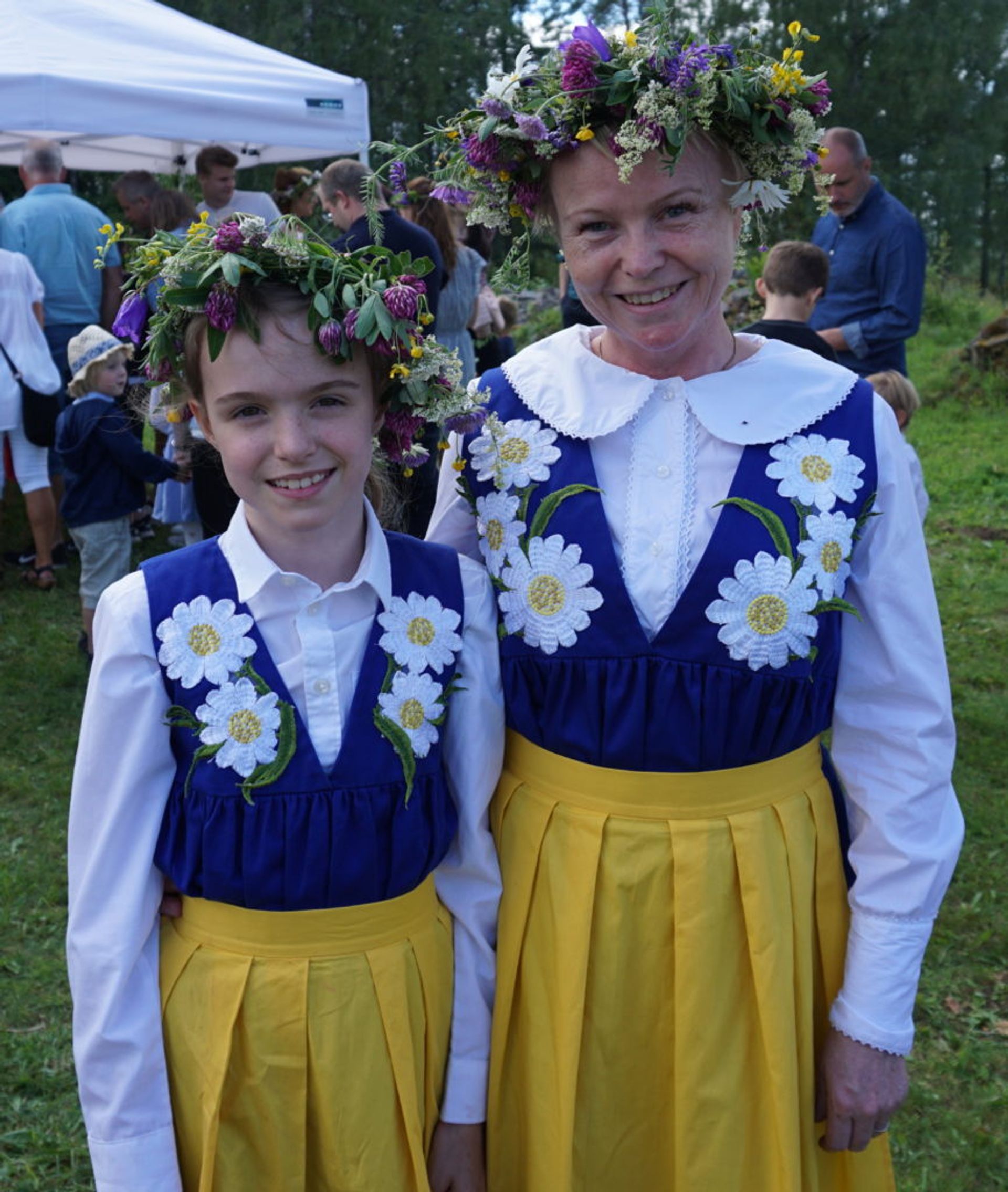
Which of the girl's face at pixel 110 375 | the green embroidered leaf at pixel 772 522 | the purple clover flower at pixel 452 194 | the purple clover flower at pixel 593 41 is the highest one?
the purple clover flower at pixel 593 41

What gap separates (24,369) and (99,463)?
3.63 feet

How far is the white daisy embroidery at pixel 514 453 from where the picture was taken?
1789 mm

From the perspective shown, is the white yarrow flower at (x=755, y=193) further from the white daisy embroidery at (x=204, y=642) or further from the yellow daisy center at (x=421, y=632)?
the white daisy embroidery at (x=204, y=642)

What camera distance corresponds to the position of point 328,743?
1.64 meters

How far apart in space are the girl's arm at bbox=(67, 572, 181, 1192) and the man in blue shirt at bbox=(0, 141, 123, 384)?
5400 mm

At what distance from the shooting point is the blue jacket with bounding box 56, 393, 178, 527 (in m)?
4.99

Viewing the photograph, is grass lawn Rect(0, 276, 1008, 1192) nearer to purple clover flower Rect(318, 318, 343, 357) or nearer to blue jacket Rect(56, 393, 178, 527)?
purple clover flower Rect(318, 318, 343, 357)

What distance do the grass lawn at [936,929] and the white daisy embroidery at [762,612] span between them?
0.78m

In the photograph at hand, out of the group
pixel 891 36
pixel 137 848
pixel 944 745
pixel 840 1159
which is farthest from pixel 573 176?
pixel 891 36

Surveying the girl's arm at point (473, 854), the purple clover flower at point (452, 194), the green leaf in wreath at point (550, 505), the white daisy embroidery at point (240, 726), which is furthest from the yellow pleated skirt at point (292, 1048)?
the purple clover flower at point (452, 194)

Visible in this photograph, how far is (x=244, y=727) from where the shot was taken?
1.62 meters

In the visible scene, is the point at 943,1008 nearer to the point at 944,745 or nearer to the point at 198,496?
the point at 944,745

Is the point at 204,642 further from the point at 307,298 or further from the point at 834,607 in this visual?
the point at 834,607

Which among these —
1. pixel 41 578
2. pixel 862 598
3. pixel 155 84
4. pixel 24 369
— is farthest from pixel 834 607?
pixel 155 84
